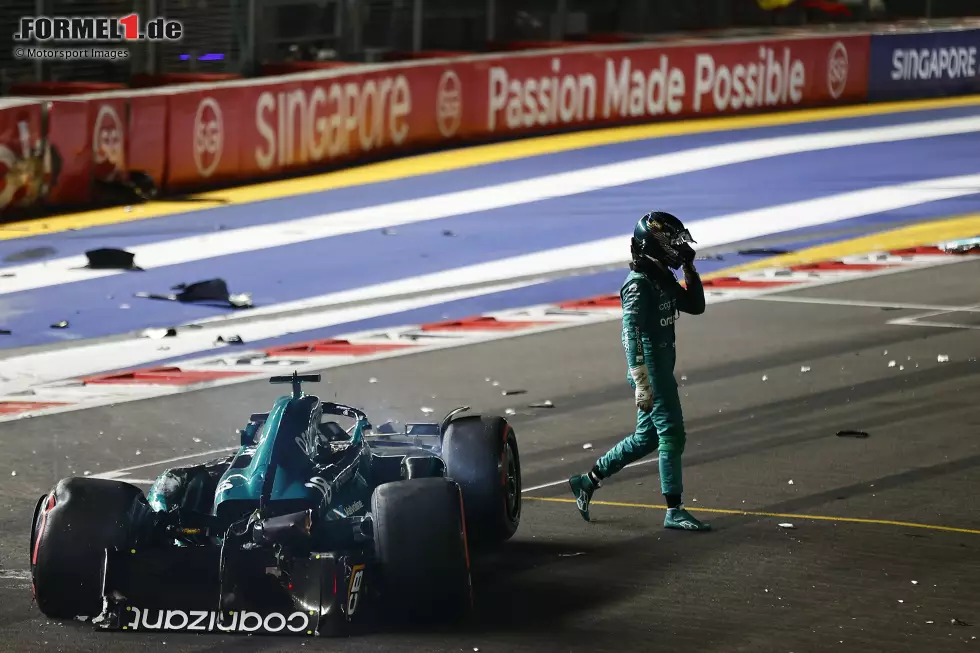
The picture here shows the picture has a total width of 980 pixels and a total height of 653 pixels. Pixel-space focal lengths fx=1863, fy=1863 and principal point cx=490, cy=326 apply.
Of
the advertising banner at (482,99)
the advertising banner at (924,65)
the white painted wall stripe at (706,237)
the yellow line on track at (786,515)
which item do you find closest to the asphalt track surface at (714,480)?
the yellow line on track at (786,515)

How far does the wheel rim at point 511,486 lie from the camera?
926cm

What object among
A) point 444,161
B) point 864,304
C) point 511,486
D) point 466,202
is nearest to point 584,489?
point 511,486

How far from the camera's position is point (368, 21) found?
32.2 metres

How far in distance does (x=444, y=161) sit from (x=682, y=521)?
60.7 ft

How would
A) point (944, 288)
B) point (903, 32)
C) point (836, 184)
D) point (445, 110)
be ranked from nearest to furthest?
point (944, 288), point (836, 184), point (445, 110), point (903, 32)

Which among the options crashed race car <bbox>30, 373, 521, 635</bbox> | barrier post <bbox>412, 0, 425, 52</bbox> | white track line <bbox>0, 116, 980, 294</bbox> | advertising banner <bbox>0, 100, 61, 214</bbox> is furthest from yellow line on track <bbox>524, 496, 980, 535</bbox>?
barrier post <bbox>412, 0, 425, 52</bbox>

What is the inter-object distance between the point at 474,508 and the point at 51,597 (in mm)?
2203

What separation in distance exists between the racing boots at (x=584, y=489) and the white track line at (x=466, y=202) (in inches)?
364

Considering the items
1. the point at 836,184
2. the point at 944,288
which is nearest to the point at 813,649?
the point at 944,288

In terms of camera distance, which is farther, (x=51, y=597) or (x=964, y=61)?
(x=964, y=61)

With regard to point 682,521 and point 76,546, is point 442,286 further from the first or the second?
point 76,546

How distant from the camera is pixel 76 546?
7883 millimetres

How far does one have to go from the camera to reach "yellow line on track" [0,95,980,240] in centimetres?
2181

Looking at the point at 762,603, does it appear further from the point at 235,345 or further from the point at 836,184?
the point at 836,184
